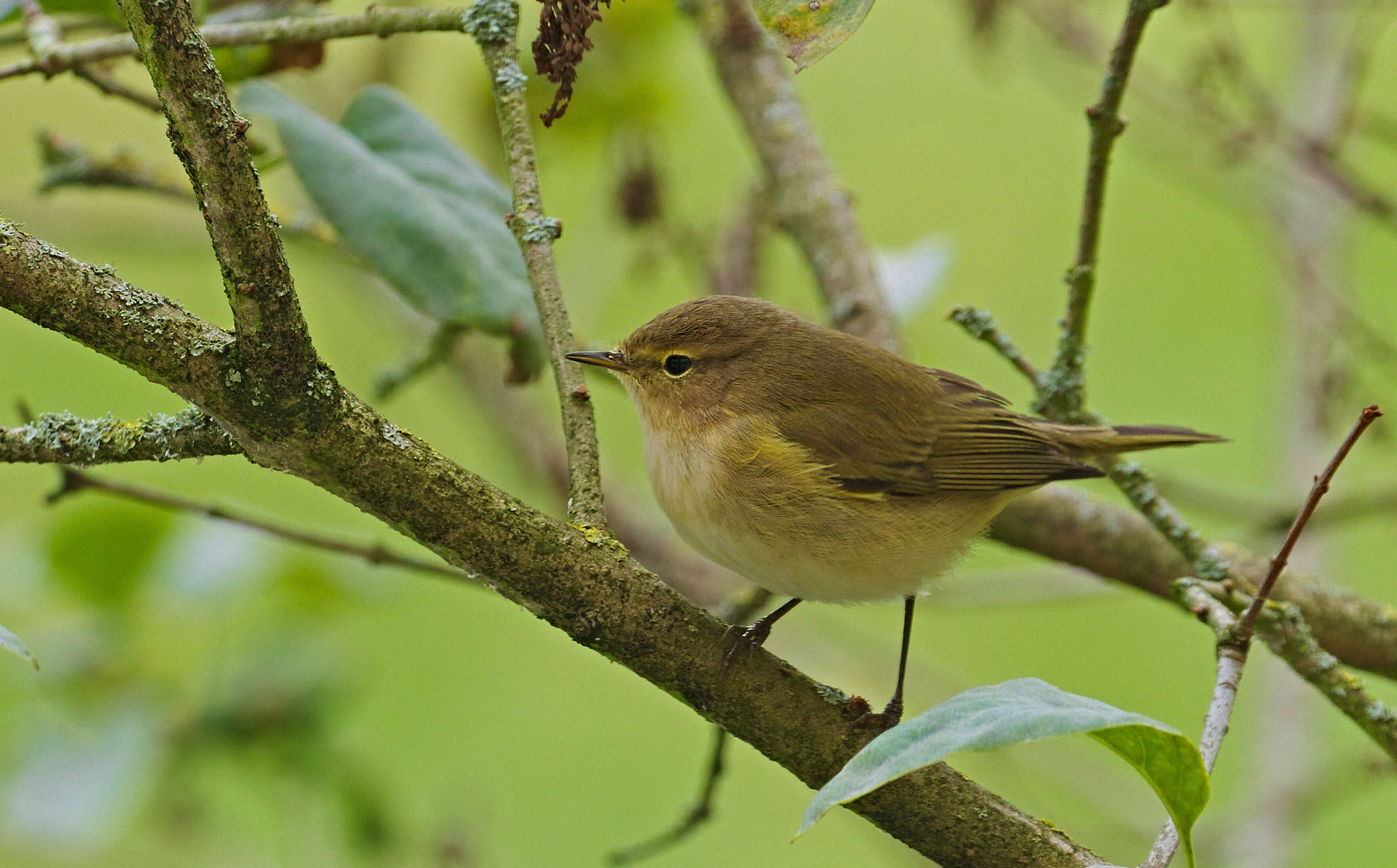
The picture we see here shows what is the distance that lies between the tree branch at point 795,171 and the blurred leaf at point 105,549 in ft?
5.47

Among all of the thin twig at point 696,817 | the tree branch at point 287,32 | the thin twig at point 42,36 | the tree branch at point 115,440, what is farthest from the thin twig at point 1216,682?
the thin twig at point 42,36

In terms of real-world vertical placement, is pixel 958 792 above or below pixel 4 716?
below

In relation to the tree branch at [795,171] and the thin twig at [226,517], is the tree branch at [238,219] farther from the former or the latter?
the tree branch at [795,171]

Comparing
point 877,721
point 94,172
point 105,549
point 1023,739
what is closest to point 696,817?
point 877,721

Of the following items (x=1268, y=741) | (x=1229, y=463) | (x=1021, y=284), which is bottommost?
(x=1268, y=741)

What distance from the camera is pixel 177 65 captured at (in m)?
1.24

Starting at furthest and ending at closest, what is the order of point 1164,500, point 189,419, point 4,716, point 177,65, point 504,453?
point 504,453
point 4,716
point 1164,500
point 189,419
point 177,65

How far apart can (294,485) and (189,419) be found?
3904 mm

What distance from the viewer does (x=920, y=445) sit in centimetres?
261

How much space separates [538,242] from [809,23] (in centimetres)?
60

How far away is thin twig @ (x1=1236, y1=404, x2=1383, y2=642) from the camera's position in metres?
1.28

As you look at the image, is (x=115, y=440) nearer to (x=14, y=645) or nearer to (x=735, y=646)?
(x=14, y=645)

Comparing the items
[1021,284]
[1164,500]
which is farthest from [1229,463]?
[1164,500]

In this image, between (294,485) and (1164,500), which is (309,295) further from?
(1164,500)
